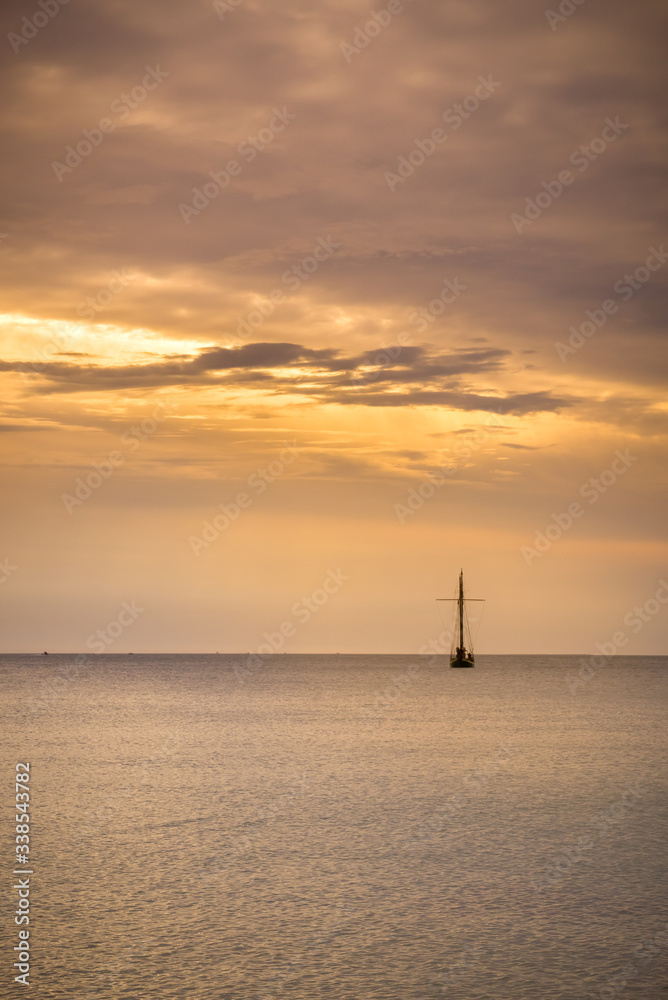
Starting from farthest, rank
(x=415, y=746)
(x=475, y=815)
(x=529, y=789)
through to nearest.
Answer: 1. (x=415, y=746)
2. (x=529, y=789)
3. (x=475, y=815)

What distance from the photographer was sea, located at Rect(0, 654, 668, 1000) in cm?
2319

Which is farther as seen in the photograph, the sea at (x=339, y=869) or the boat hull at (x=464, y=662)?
the boat hull at (x=464, y=662)

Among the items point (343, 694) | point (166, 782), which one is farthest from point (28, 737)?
point (343, 694)

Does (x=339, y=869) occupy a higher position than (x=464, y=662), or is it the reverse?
(x=339, y=869)

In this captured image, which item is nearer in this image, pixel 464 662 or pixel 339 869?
pixel 339 869

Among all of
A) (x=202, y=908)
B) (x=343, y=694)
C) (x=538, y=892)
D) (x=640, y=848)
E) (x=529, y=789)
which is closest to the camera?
(x=202, y=908)

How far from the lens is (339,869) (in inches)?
1299

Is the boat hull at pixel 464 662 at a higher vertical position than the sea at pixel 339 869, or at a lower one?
lower

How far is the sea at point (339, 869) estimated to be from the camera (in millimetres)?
23188

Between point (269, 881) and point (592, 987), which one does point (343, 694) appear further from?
point (592, 987)

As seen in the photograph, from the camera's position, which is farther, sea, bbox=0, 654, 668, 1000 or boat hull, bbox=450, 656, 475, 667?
boat hull, bbox=450, 656, 475, 667

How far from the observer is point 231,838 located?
38.0 metres

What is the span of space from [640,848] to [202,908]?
17.2 meters

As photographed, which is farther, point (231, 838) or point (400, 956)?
point (231, 838)
